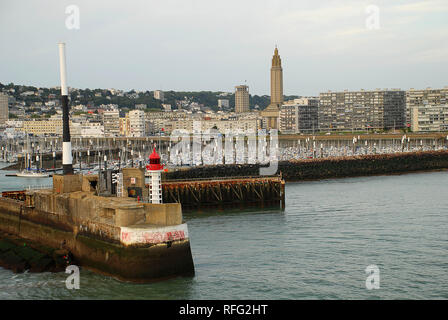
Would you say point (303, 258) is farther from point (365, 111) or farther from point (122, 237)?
point (365, 111)

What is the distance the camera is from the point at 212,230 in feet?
111

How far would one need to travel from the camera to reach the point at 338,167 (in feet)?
243

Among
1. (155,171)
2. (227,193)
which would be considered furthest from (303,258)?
→ (227,193)

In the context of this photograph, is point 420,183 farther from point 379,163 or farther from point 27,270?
point 27,270

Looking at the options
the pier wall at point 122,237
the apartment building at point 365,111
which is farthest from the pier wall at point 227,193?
the apartment building at point 365,111

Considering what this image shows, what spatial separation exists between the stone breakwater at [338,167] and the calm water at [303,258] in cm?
2150

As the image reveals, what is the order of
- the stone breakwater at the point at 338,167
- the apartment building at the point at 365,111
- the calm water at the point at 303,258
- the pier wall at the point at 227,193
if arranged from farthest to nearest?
the apartment building at the point at 365,111 < the stone breakwater at the point at 338,167 < the pier wall at the point at 227,193 < the calm water at the point at 303,258

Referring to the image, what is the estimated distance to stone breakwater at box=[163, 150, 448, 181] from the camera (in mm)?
65125

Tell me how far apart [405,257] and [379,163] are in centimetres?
5340

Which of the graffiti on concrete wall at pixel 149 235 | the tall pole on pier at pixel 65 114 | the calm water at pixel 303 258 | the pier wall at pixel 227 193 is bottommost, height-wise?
the calm water at pixel 303 258

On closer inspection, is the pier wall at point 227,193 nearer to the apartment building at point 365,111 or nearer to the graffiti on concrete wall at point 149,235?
the graffiti on concrete wall at point 149,235

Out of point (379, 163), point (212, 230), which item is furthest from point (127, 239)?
point (379, 163)

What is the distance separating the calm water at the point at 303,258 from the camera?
21.5 meters

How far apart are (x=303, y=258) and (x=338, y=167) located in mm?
48868
